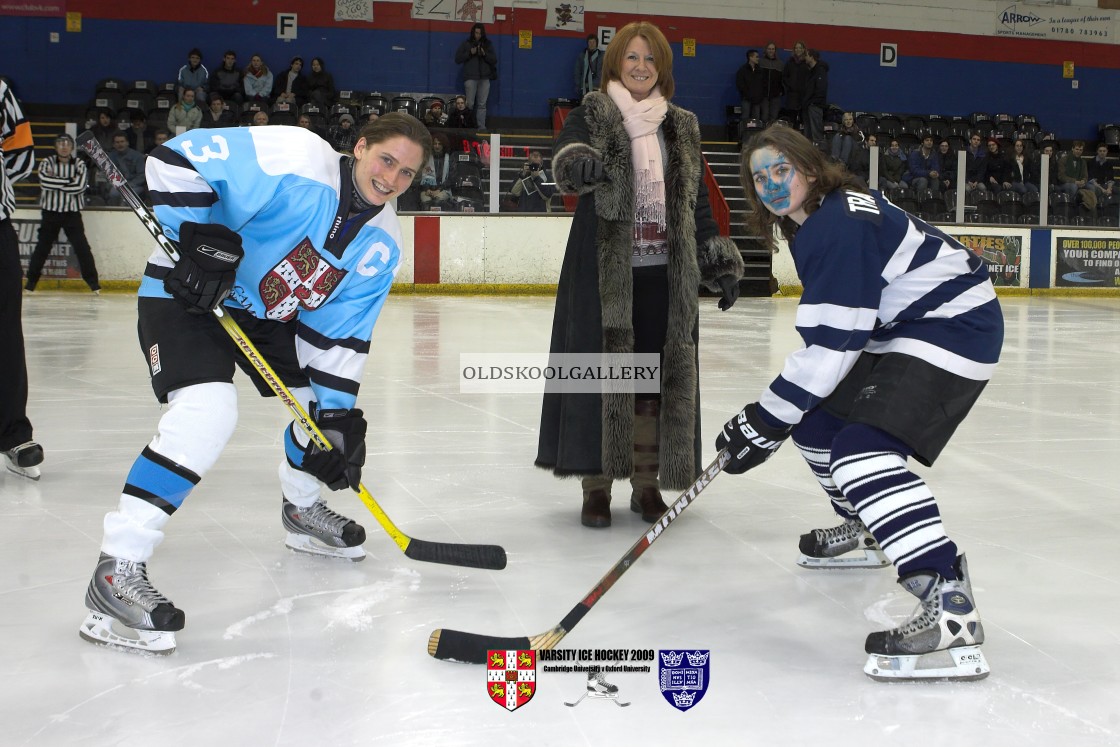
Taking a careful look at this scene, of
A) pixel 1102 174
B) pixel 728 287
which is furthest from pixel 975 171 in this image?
pixel 728 287

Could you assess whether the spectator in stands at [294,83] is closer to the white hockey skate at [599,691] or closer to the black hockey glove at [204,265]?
the black hockey glove at [204,265]

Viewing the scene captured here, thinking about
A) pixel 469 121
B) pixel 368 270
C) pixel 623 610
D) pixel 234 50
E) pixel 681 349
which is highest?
pixel 234 50

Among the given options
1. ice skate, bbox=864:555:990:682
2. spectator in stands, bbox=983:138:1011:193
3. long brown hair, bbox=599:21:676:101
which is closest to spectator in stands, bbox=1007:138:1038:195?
spectator in stands, bbox=983:138:1011:193

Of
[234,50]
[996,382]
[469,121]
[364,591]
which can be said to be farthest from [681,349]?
[234,50]

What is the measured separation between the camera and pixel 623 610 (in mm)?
2355

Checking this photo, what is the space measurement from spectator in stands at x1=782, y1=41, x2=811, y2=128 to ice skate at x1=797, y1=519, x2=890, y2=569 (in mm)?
11501

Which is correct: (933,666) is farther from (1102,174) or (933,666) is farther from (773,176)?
(1102,174)

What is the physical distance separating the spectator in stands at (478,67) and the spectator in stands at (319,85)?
5.21 ft

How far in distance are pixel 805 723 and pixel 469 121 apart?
11.3 meters

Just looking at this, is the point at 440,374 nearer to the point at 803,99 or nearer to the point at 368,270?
the point at 368,270

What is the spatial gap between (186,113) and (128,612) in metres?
10.7

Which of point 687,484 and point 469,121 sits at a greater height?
point 469,121

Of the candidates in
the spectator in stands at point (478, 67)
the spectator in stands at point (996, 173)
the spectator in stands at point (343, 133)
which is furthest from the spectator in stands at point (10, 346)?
the spectator in stands at point (996, 173)

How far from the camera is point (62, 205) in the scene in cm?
970
